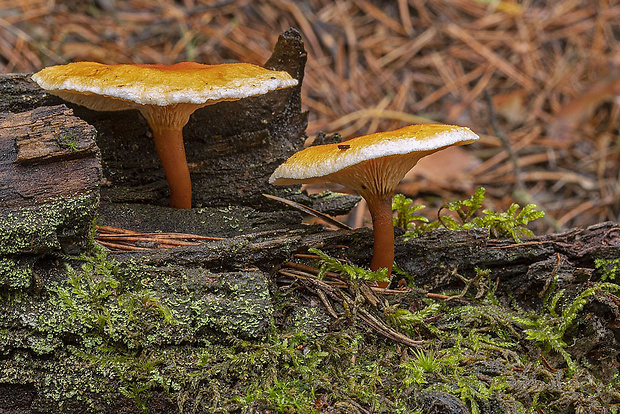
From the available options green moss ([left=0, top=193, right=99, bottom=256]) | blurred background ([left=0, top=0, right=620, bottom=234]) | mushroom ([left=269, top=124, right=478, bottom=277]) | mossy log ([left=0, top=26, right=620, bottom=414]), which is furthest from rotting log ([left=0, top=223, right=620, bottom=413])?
blurred background ([left=0, top=0, right=620, bottom=234])

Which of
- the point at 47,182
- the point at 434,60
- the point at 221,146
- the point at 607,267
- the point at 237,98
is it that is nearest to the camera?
the point at 47,182

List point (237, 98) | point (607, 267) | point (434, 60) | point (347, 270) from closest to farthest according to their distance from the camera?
point (237, 98) → point (347, 270) → point (607, 267) → point (434, 60)

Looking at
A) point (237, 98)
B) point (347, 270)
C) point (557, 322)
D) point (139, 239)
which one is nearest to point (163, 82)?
point (237, 98)

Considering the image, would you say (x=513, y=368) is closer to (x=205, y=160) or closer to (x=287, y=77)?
(x=287, y=77)

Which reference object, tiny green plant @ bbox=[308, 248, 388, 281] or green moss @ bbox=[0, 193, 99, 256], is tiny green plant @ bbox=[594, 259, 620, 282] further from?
green moss @ bbox=[0, 193, 99, 256]

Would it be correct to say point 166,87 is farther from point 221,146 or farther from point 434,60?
point 434,60
